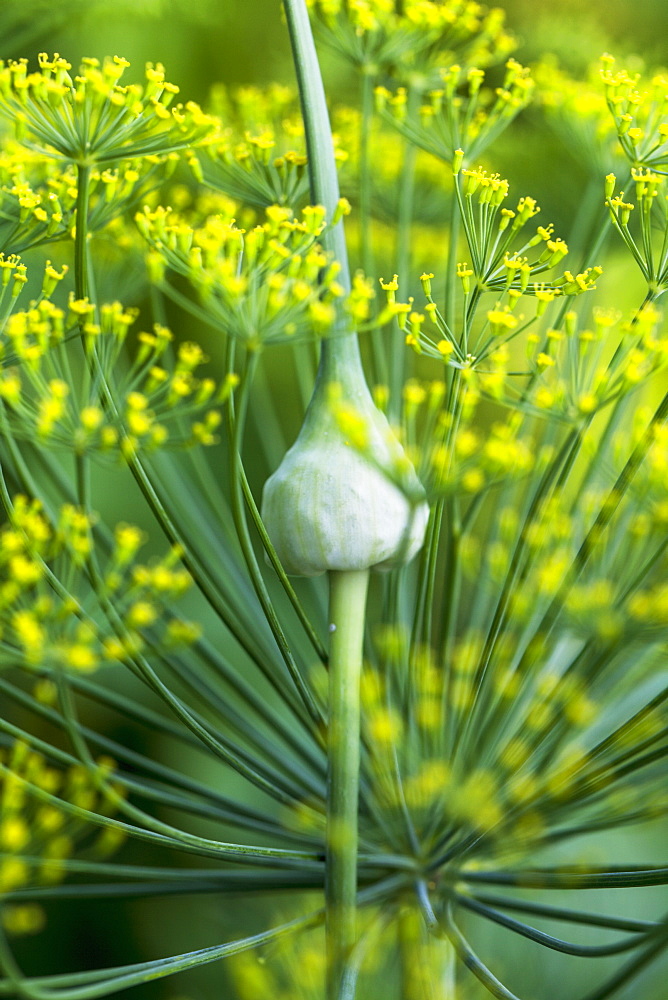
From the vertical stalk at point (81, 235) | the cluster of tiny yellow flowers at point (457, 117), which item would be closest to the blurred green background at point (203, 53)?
the cluster of tiny yellow flowers at point (457, 117)

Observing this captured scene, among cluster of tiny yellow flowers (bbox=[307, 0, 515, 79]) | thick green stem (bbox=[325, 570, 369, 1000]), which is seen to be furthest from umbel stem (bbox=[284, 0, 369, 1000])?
cluster of tiny yellow flowers (bbox=[307, 0, 515, 79])

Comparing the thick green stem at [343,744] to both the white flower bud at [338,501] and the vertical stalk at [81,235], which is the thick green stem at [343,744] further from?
the vertical stalk at [81,235]

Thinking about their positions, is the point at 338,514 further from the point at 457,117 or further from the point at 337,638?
the point at 457,117

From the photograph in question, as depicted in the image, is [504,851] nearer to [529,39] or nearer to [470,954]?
[470,954]

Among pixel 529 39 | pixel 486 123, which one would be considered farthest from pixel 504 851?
pixel 529 39

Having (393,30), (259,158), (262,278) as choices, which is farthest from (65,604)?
(393,30)
